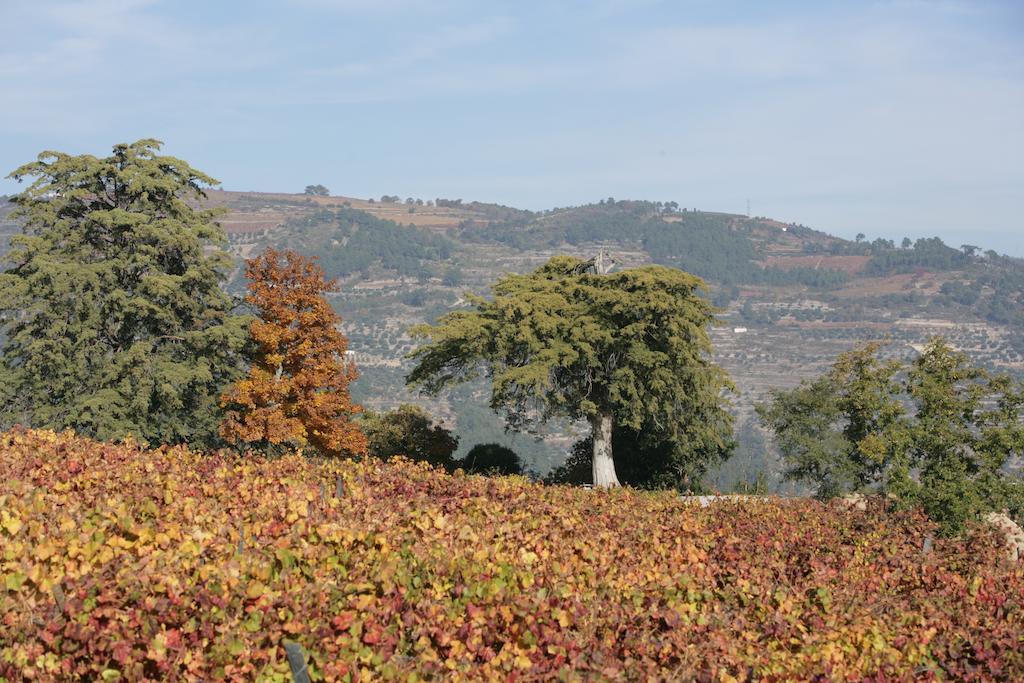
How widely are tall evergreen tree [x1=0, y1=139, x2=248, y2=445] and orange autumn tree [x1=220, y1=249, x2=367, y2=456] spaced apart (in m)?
1.08

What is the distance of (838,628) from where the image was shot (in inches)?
407

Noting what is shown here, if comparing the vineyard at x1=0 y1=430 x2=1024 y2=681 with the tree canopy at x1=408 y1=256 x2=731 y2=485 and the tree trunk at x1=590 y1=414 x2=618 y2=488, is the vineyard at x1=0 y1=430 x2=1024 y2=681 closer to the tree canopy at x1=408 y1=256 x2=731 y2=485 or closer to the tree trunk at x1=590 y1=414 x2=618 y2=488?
the tree canopy at x1=408 y1=256 x2=731 y2=485

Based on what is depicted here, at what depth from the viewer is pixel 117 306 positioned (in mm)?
32906

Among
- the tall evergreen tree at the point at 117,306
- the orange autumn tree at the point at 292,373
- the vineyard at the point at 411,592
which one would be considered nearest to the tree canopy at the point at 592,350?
the orange autumn tree at the point at 292,373

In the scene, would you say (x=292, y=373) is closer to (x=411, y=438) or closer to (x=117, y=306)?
(x=117, y=306)

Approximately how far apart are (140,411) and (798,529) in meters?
22.2

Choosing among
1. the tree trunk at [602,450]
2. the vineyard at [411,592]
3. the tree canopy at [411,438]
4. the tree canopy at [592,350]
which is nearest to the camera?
the vineyard at [411,592]

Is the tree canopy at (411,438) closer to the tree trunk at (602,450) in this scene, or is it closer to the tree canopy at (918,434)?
the tree trunk at (602,450)

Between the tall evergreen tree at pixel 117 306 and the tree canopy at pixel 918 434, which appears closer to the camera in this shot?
the tree canopy at pixel 918 434

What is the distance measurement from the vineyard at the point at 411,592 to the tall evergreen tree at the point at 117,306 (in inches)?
671

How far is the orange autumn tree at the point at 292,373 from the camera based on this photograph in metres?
34.0

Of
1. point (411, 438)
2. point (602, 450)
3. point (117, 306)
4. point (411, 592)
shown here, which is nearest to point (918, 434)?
point (602, 450)

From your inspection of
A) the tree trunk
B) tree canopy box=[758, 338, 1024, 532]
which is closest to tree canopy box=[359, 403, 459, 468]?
the tree trunk

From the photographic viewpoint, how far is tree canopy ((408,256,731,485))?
3189 centimetres
